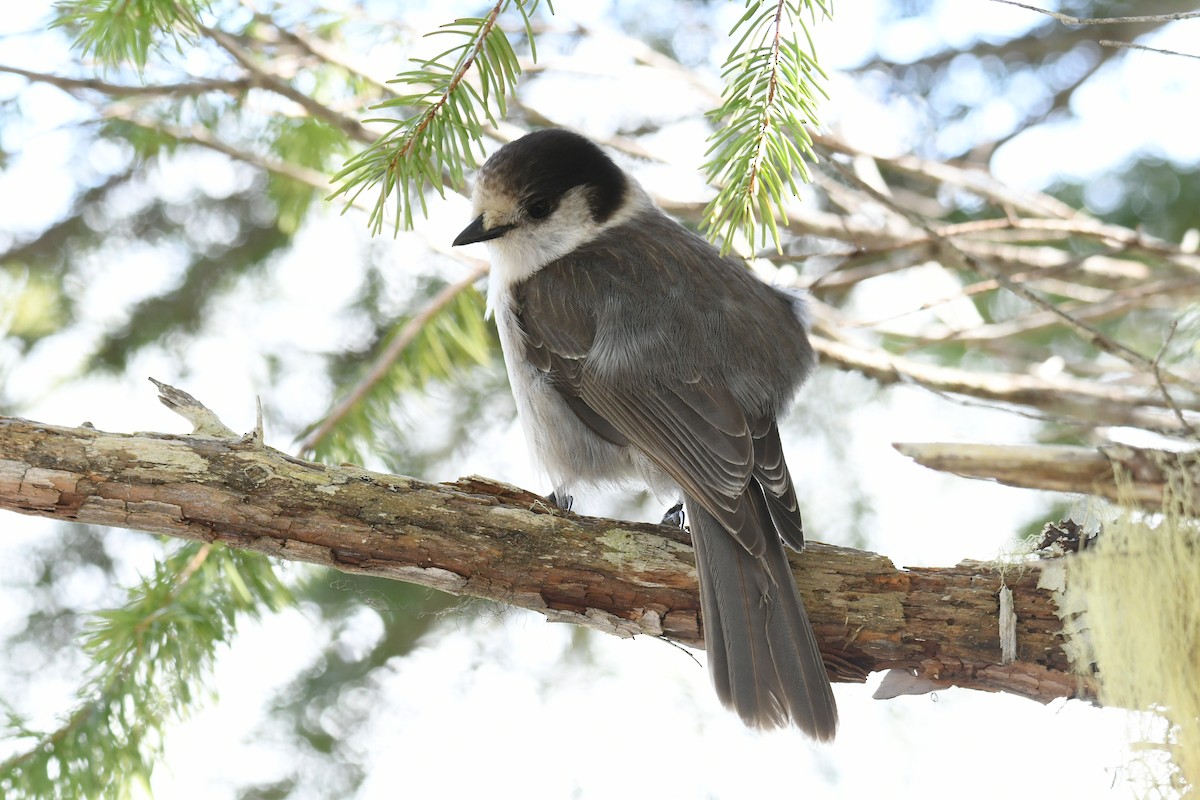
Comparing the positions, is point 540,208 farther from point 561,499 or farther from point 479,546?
point 479,546

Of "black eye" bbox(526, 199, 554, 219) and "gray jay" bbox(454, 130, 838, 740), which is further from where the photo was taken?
"black eye" bbox(526, 199, 554, 219)

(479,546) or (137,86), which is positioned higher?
(137,86)

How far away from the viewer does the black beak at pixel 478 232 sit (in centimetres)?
Answer: 340

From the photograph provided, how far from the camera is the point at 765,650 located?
8.77 feet

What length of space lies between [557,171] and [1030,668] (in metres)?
2.10

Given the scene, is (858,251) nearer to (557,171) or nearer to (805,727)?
(557,171)

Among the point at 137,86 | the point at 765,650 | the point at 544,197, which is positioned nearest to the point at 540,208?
the point at 544,197

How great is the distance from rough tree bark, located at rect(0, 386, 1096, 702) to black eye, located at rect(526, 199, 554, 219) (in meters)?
1.19

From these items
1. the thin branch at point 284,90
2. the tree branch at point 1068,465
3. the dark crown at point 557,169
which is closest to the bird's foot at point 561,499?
the dark crown at point 557,169

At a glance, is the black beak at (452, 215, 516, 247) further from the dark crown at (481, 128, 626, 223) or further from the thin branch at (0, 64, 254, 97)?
the thin branch at (0, 64, 254, 97)

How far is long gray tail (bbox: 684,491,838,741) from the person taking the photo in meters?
2.63

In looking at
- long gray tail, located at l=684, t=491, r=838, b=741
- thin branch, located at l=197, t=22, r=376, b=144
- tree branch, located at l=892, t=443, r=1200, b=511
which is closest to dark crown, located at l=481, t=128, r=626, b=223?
thin branch, located at l=197, t=22, r=376, b=144

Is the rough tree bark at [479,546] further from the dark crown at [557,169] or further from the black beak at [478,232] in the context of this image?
the dark crown at [557,169]

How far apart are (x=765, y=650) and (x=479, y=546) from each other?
0.75 meters
